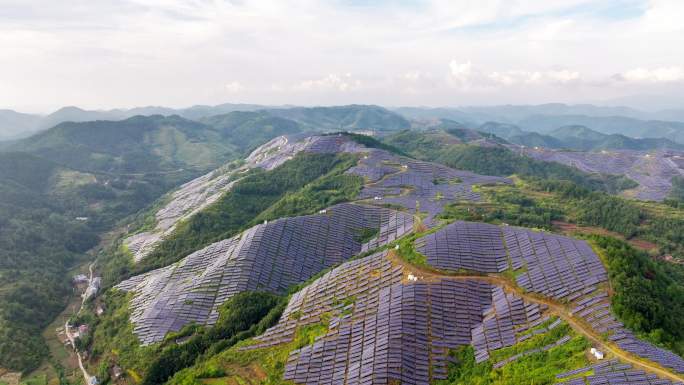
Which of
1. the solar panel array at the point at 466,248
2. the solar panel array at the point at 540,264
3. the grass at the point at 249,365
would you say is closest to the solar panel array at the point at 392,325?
the grass at the point at 249,365

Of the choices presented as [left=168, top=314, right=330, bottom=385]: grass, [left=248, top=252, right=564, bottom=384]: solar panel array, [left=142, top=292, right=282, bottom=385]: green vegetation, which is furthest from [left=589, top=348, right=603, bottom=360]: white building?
[left=142, top=292, right=282, bottom=385]: green vegetation

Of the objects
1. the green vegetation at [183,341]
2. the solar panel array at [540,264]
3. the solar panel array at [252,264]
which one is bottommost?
the green vegetation at [183,341]

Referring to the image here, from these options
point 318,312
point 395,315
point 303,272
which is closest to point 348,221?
point 303,272

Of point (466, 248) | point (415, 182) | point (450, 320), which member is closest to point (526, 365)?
point (450, 320)

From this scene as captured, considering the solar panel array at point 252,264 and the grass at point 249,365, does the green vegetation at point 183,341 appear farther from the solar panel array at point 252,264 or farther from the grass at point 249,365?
the grass at point 249,365

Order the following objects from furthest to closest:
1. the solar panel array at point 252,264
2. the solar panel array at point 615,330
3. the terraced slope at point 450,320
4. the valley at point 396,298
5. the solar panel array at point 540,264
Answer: the solar panel array at point 252,264 → the valley at point 396,298 → the terraced slope at point 450,320 → the solar panel array at point 540,264 → the solar panel array at point 615,330

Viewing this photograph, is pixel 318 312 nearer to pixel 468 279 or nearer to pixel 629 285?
pixel 468 279
